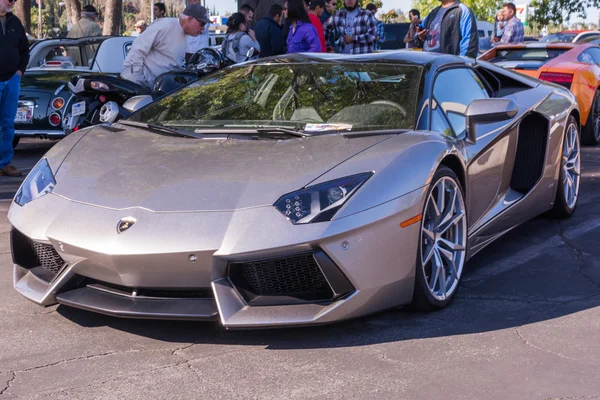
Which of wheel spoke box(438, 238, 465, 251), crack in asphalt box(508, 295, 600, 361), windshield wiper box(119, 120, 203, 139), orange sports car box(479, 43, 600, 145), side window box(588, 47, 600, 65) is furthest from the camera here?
side window box(588, 47, 600, 65)

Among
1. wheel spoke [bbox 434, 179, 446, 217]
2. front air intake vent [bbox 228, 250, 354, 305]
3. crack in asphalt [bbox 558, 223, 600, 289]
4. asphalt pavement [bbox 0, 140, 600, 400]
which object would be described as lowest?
crack in asphalt [bbox 558, 223, 600, 289]

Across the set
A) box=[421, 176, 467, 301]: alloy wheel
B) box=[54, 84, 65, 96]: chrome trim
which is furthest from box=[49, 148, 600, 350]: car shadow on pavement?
box=[54, 84, 65, 96]: chrome trim

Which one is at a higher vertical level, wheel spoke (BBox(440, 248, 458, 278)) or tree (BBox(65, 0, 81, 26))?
tree (BBox(65, 0, 81, 26))

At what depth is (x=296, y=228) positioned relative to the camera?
345 cm

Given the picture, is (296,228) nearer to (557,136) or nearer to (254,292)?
(254,292)

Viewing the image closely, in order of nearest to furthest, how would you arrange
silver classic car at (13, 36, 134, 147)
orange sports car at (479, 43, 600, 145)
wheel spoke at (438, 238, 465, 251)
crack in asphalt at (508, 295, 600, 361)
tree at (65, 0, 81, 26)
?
crack in asphalt at (508, 295, 600, 361), wheel spoke at (438, 238, 465, 251), silver classic car at (13, 36, 134, 147), orange sports car at (479, 43, 600, 145), tree at (65, 0, 81, 26)

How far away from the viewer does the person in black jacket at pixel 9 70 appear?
819cm

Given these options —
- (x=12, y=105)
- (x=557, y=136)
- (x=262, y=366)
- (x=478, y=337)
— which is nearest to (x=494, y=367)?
(x=478, y=337)

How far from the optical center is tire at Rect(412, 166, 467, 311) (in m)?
3.97

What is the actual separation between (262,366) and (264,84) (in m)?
2.04

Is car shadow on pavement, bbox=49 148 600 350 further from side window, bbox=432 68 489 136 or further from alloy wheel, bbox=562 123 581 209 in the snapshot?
side window, bbox=432 68 489 136

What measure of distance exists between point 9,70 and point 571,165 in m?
5.16

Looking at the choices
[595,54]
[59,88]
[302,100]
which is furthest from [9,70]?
[595,54]

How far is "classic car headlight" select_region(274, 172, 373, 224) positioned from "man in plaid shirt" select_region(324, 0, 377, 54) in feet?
24.1
